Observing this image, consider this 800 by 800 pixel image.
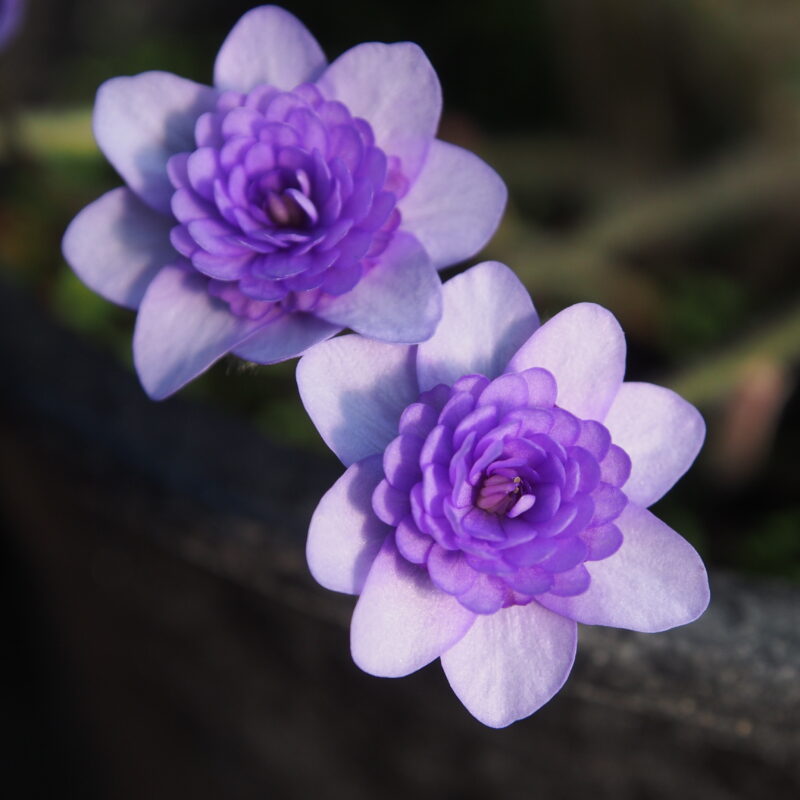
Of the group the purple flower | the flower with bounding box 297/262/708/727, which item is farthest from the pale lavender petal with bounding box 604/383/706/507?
the purple flower

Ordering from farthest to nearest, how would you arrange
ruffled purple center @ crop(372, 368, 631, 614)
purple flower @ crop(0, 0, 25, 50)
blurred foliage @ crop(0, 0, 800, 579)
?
blurred foliage @ crop(0, 0, 800, 579), purple flower @ crop(0, 0, 25, 50), ruffled purple center @ crop(372, 368, 631, 614)

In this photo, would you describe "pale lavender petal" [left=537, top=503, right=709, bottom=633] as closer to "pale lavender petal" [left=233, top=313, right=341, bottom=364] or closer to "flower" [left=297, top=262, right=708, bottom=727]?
"flower" [left=297, top=262, right=708, bottom=727]

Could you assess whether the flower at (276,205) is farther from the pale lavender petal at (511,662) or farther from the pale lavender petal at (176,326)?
the pale lavender petal at (511,662)

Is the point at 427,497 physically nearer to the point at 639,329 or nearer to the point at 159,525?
the point at 159,525

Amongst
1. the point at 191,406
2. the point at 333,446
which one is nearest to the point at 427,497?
the point at 333,446

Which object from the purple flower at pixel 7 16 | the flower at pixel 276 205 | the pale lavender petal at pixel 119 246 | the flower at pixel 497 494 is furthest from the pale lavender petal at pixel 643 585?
the purple flower at pixel 7 16

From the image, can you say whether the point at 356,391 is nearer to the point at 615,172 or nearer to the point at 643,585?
the point at 643,585
